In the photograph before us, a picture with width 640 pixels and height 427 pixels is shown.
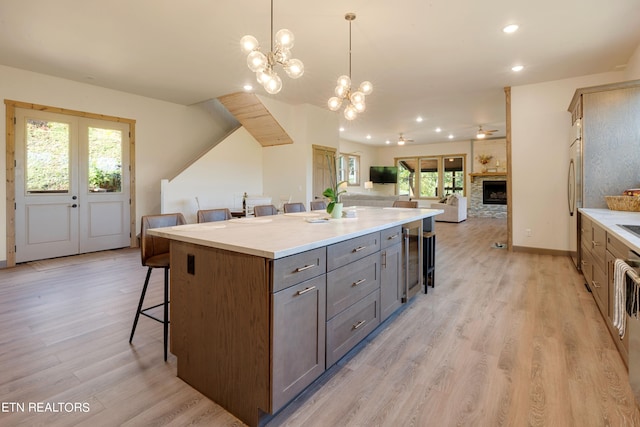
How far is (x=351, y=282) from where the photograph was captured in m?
2.04

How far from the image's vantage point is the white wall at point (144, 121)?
4738 mm

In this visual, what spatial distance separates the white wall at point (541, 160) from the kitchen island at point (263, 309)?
4570 millimetres

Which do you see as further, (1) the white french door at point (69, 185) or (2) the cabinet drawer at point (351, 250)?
(1) the white french door at point (69, 185)

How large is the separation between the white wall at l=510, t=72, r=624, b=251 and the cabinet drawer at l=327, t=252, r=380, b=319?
4390 millimetres

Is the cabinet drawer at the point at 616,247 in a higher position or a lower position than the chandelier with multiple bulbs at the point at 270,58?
lower

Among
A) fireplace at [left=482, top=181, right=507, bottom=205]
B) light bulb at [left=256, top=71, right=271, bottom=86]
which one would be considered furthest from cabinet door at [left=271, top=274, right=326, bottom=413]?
fireplace at [left=482, top=181, right=507, bottom=205]

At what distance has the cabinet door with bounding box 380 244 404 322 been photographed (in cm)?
248

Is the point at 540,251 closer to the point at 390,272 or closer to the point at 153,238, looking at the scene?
the point at 390,272

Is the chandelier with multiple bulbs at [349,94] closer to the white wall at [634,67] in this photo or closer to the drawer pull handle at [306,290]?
the drawer pull handle at [306,290]

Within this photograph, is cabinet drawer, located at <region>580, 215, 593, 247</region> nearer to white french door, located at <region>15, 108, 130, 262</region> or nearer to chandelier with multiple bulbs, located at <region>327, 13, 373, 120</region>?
chandelier with multiple bulbs, located at <region>327, 13, 373, 120</region>

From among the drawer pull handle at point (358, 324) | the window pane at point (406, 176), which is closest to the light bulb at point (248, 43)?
the drawer pull handle at point (358, 324)

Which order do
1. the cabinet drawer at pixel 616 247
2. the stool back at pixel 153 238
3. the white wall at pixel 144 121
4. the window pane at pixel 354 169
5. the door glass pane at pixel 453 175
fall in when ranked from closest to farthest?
the cabinet drawer at pixel 616 247 < the stool back at pixel 153 238 < the white wall at pixel 144 121 < the door glass pane at pixel 453 175 < the window pane at pixel 354 169

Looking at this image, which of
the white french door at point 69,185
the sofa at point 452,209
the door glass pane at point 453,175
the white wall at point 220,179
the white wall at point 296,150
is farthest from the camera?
the door glass pane at point 453,175

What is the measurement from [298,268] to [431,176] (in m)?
12.6
